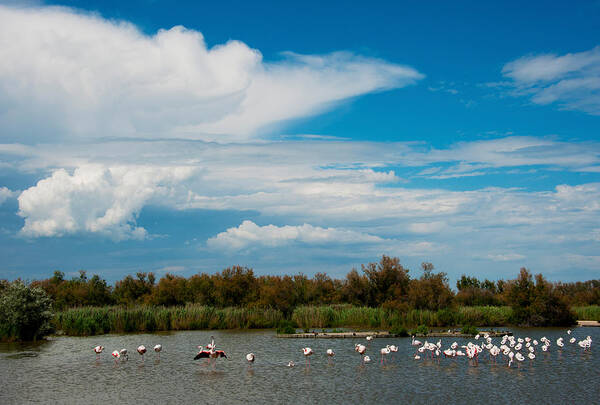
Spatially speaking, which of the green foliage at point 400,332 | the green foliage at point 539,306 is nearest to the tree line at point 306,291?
the green foliage at point 539,306

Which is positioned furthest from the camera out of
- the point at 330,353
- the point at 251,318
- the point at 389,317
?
the point at 251,318

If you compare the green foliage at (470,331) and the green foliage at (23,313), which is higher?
the green foliage at (23,313)

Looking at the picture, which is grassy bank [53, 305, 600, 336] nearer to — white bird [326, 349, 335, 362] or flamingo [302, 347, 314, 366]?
white bird [326, 349, 335, 362]

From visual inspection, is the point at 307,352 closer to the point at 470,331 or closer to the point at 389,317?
the point at 470,331

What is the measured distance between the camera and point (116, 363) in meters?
22.2

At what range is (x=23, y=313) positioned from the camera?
3038 cm

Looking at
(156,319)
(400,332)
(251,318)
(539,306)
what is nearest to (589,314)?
(539,306)

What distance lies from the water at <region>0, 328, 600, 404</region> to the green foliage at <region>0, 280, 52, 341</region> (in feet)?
15.1

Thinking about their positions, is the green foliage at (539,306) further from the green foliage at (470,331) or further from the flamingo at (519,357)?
the flamingo at (519,357)

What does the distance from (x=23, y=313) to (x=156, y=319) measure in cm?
929

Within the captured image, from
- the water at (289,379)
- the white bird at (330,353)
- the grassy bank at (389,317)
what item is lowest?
the water at (289,379)

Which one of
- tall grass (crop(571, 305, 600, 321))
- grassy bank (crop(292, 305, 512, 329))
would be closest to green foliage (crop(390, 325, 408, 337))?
grassy bank (crop(292, 305, 512, 329))

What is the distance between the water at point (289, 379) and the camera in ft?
49.7

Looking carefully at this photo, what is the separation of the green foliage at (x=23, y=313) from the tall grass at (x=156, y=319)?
3524mm
